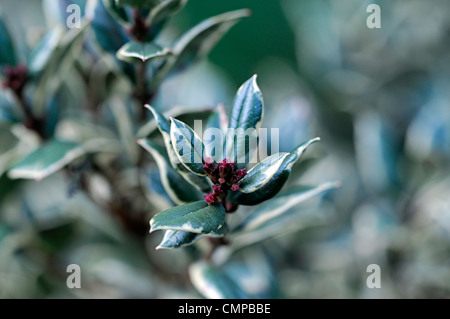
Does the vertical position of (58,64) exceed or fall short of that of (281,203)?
it exceeds it

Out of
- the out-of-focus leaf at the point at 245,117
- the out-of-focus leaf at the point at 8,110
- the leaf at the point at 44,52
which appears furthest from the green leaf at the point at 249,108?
the out-of-focus leaf at the point at 8,110

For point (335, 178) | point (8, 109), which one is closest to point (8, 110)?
point (8, 109)

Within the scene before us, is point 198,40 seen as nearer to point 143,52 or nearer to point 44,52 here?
point 143,52

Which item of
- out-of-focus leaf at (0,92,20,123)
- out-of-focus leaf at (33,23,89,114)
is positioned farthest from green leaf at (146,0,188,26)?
A: out-of-focus leaf at (0,92,20,123)

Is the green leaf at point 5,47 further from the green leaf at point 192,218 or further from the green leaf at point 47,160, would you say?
the green leaf at point 192,218

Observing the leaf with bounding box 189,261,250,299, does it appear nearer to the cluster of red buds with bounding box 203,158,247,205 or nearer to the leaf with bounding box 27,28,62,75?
the cluster of red buds with bounding box 203,158,247,205
